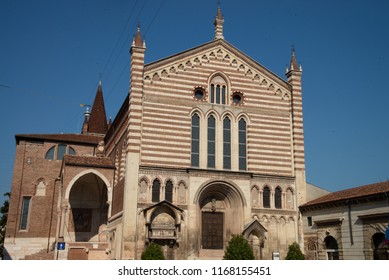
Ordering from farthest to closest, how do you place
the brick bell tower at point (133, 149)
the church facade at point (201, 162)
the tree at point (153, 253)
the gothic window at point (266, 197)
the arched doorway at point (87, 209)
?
the arched doorway at point (87, 209)
the gothic window at point (266, 197)
the church facade at point (201, 162)
the brick bell tower at point (133, 149)
the tree at point (153, 253)

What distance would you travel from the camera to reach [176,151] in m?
26.1

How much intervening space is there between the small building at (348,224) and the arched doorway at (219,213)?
4106 mm

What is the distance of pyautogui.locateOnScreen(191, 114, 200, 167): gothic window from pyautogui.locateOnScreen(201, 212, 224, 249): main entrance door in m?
3.26

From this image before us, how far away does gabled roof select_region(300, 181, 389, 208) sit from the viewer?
2155cm

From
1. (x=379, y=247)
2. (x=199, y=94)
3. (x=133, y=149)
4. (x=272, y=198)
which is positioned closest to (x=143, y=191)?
(x=133, y=149)

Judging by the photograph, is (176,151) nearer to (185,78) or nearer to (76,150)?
(185,78)

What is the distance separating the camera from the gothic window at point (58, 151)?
3575 cm

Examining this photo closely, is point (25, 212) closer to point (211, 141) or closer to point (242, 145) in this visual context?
point (211, 141)

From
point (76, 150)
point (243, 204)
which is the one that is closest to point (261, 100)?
point (243, 204)

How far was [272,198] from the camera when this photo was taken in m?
27.0

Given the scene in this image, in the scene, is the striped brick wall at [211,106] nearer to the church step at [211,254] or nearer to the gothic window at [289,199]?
the gothic window at [289,199]

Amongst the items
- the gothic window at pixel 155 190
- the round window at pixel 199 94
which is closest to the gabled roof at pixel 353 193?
the gothic window at pixel 155 190

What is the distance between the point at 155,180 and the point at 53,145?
1429 cm

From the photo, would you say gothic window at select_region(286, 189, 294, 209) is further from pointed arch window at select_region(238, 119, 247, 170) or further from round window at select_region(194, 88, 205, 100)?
round window at select_region(194, 88, 205, 100)
